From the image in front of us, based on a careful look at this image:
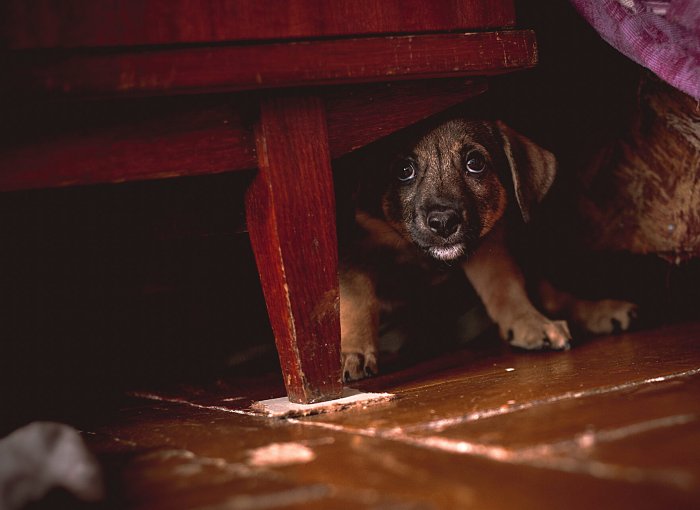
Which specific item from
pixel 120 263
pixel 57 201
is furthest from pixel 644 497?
pixel 120 263

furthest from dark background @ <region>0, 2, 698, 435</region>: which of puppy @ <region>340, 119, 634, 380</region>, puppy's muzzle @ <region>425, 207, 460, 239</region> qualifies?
puppy's muzzle @ <region>425, 207, 460, 239</region>

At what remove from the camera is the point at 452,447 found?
1.13m

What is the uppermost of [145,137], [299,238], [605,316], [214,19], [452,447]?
[214,19]

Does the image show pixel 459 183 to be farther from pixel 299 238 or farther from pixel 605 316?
pixel 299 238

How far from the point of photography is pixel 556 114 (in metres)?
3.10

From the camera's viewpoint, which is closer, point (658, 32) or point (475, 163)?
point (658, 32)

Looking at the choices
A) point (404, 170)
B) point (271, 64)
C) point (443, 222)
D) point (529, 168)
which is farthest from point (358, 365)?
point (271, 64)

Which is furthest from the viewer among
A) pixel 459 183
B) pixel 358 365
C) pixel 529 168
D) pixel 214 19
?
pixel 529 168

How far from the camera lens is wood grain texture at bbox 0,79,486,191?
145 centimetres

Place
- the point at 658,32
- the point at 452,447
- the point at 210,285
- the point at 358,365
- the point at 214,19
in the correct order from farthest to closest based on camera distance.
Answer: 1. the point at 210,285
2. the point at 358,365
3. the point at 658,32
4. the point at 214,19
5. the point at 452,447

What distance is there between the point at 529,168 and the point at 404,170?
1.47 feet

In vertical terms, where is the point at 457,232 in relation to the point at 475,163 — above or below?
below

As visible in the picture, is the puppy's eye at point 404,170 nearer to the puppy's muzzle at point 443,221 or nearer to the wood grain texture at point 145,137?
the puppy's muzzle at point 443,221

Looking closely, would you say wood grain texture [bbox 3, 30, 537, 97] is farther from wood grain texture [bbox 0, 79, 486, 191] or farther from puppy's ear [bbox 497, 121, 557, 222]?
puppy's ear [bbox 497, 121, 557, 222]
